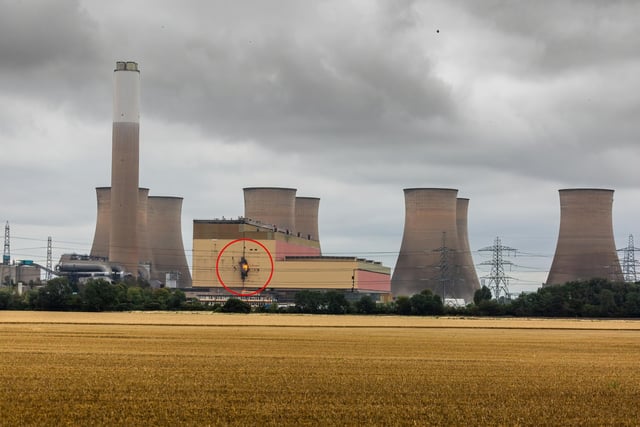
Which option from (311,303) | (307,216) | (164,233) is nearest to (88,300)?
(311,303)

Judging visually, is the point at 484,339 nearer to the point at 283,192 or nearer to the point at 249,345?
the point at 249,345

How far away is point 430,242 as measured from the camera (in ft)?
284

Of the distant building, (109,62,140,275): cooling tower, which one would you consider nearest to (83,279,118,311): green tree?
(109,62,140,275): cooling tower

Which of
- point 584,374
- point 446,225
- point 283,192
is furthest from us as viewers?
point 283,192

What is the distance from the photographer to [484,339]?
3431 centimetres

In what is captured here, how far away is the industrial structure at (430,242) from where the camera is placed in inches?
3396

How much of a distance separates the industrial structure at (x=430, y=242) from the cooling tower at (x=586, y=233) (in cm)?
933

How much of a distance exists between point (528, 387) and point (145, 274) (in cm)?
8633

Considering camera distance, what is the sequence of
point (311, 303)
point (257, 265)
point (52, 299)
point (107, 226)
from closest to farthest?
point (52, 299) → point (311, 303) → point (257, 265) → point (107, 226)

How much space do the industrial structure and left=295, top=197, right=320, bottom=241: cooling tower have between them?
18.5 metres

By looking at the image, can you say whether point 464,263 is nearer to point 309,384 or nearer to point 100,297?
point 100,297

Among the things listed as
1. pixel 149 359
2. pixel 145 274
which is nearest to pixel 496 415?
pixel 149 359

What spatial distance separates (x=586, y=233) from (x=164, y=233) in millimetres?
43896

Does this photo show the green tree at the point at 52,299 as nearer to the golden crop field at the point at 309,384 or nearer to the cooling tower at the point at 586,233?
the golden crop field at the point at 309,384
